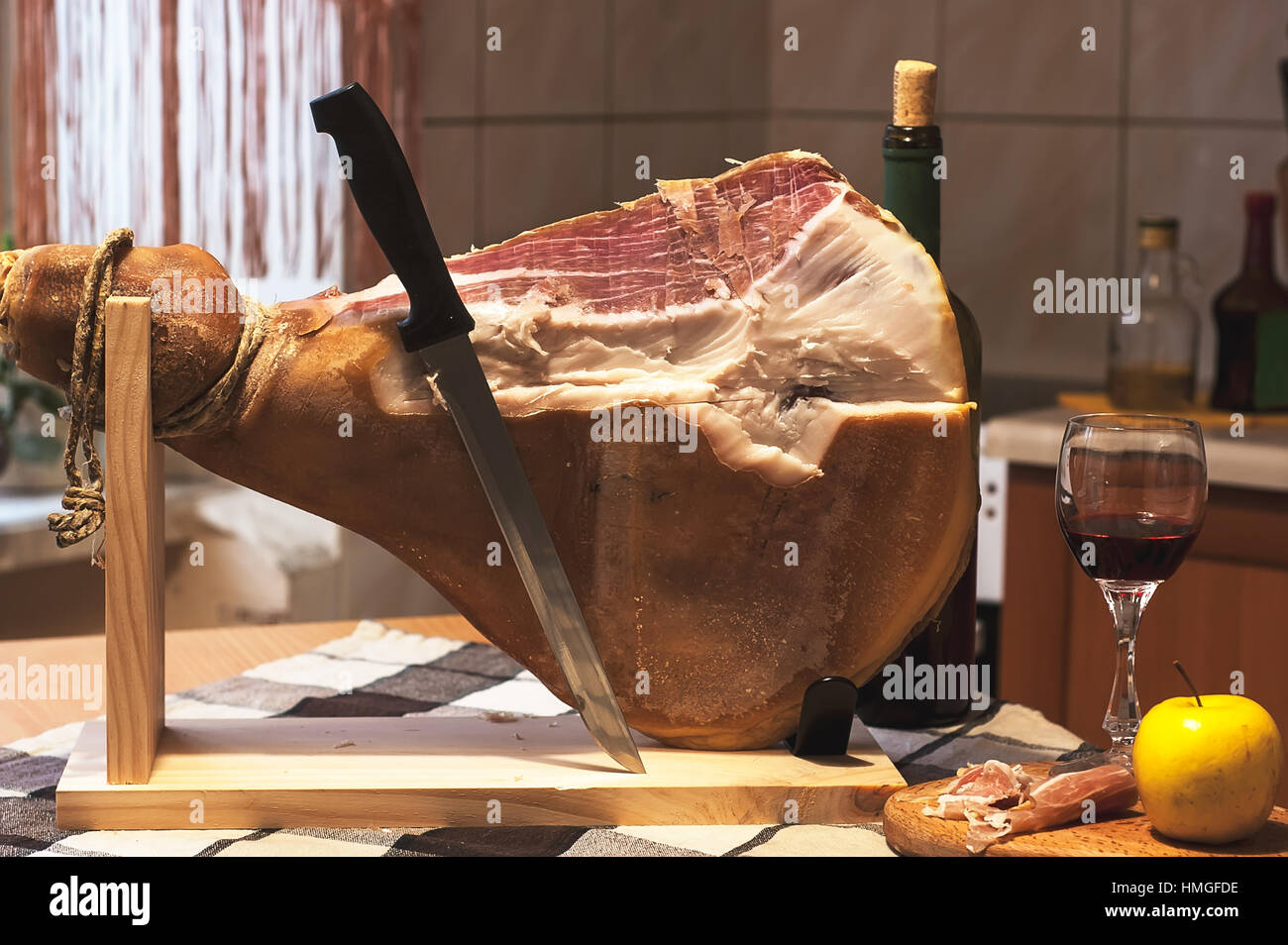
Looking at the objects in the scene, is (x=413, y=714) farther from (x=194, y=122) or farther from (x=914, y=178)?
(x=194, y=122)

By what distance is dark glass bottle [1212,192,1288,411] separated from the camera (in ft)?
6.49

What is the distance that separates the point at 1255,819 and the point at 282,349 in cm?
65

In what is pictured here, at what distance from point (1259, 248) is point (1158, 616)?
21.0 inches

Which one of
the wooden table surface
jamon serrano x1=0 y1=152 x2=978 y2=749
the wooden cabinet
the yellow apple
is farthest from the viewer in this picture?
the wooden cabinet

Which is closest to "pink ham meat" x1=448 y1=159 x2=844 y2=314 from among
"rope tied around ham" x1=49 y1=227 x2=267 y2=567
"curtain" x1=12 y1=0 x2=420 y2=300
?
"rope tied around ham" x1=49 y1=227 x2=267 y2=567

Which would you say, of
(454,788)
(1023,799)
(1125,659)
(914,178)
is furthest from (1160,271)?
(454,788)

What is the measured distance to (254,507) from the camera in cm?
258

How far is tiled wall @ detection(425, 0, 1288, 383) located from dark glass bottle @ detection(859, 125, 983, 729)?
154 cm

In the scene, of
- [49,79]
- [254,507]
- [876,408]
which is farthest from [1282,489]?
[49,79]

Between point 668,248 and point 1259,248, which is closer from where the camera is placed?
point 668,248

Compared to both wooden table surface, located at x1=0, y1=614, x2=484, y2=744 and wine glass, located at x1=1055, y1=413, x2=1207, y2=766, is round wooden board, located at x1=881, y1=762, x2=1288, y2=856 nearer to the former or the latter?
wine glass, located at x1=1055, y1=413, x2=1207, y2=766

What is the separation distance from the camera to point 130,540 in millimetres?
890

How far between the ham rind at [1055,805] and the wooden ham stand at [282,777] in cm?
9

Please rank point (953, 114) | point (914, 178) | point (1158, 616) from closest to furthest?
point (914, 178) → point (1158, 616) → point (953, 114)
